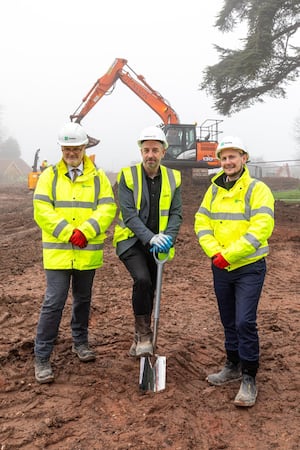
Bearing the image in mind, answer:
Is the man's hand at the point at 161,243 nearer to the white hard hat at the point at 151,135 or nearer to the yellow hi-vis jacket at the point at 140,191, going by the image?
the yellow hi-vis jacket at the point at 140,191

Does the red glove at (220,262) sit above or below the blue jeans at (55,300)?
above

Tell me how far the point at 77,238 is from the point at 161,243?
0.71m

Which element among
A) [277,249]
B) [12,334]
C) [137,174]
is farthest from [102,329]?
[277,249]

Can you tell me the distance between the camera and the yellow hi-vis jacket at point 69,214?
12.0 ft

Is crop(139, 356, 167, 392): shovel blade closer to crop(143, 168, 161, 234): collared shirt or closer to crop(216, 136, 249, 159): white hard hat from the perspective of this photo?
crop(143, 168, 161, 234): collared shirt

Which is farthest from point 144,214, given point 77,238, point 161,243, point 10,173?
point 10,173

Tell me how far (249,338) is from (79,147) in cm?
219

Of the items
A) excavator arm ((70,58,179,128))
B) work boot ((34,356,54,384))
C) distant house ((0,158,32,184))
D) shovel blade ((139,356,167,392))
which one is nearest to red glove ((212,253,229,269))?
shovel blade ((139,356,167,392))

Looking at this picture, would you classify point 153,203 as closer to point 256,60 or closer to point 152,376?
point 152,376

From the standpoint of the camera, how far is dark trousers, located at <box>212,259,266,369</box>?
336 cm

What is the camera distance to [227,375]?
150 inches

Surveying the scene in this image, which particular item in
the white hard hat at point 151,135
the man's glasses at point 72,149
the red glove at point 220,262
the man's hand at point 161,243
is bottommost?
the red glove at point 220,262

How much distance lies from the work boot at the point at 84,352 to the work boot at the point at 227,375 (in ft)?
3.71

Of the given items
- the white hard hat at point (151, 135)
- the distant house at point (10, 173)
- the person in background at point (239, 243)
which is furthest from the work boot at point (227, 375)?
the distant house at point (10, 173)
